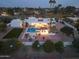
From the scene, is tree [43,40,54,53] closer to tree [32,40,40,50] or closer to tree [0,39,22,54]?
tree [32,40,40,50]

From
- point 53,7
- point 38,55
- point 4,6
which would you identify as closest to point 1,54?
point 38,55

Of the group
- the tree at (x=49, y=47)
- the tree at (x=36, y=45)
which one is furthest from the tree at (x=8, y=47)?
the tree at (x=49, y=47)

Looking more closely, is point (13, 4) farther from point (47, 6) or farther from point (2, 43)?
point (2, 43)

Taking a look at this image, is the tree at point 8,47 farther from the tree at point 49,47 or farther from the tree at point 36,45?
the tree at point 49,47

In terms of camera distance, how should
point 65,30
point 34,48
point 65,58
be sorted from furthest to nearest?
point 65,30
point 34,48
point 65,58

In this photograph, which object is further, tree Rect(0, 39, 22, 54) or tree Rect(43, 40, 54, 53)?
tree Rect(43, 40, 54, 53)

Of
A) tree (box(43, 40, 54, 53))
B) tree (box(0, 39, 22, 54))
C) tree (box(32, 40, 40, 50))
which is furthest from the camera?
tree (box(32, 40, 40, 50))

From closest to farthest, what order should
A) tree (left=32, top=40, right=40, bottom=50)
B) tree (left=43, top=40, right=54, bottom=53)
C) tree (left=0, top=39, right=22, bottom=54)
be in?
tree (left=0, top=39, right=22, bottom=54)
tree (left=43, top=40, right=54, bottom=53)
tree (left=32, top=40, right=40, bottom=50)

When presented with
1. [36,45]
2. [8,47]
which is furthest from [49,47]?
[8,47]

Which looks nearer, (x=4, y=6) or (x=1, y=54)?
(x=1, y=54)

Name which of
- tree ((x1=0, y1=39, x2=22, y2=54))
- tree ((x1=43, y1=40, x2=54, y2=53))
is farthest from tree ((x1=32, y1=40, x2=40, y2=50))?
tree ((x1=0, y1=39, x2=22, y2=54))

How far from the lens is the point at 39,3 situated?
30.8 m

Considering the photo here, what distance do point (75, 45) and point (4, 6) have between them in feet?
74.4

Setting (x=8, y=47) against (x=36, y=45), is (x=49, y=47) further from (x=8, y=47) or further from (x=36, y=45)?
(x=8, y=47)
